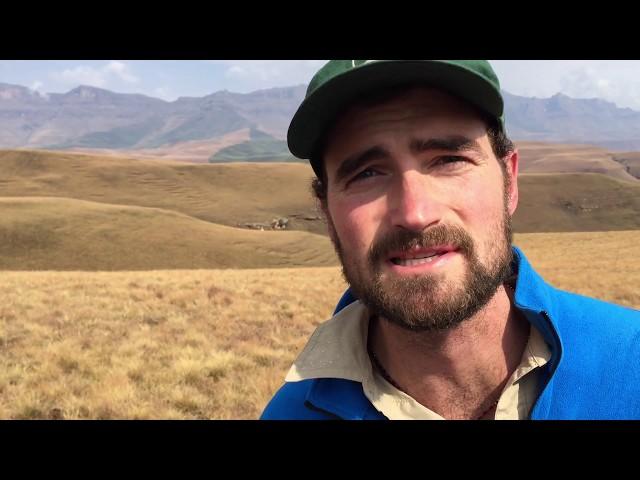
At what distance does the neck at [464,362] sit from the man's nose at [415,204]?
0.49 meters

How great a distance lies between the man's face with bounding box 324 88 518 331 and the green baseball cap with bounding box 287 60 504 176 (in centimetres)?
9

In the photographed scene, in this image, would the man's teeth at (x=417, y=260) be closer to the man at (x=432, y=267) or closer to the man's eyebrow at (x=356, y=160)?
the man at (x=432, y=267)

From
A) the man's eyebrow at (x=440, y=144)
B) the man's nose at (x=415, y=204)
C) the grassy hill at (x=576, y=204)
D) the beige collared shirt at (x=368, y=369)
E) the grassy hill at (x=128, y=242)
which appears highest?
the man's eyebrow at (x=440, y=144)

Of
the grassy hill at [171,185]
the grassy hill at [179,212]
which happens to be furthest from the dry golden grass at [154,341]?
the grassy hill at [171,185]

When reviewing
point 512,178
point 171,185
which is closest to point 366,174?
point 512,178

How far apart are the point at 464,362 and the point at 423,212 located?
0.73m

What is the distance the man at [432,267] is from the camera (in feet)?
6.11

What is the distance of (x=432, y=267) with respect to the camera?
1.94 meters

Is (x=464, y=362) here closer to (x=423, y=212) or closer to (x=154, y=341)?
(x=423, y=212)

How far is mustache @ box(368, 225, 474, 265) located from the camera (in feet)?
6.19

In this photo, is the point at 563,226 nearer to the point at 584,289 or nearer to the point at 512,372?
the point at 584,289

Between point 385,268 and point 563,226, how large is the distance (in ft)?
403

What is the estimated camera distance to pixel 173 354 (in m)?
8.58

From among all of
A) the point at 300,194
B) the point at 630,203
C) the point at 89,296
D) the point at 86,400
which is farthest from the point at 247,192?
the point at 86,400
